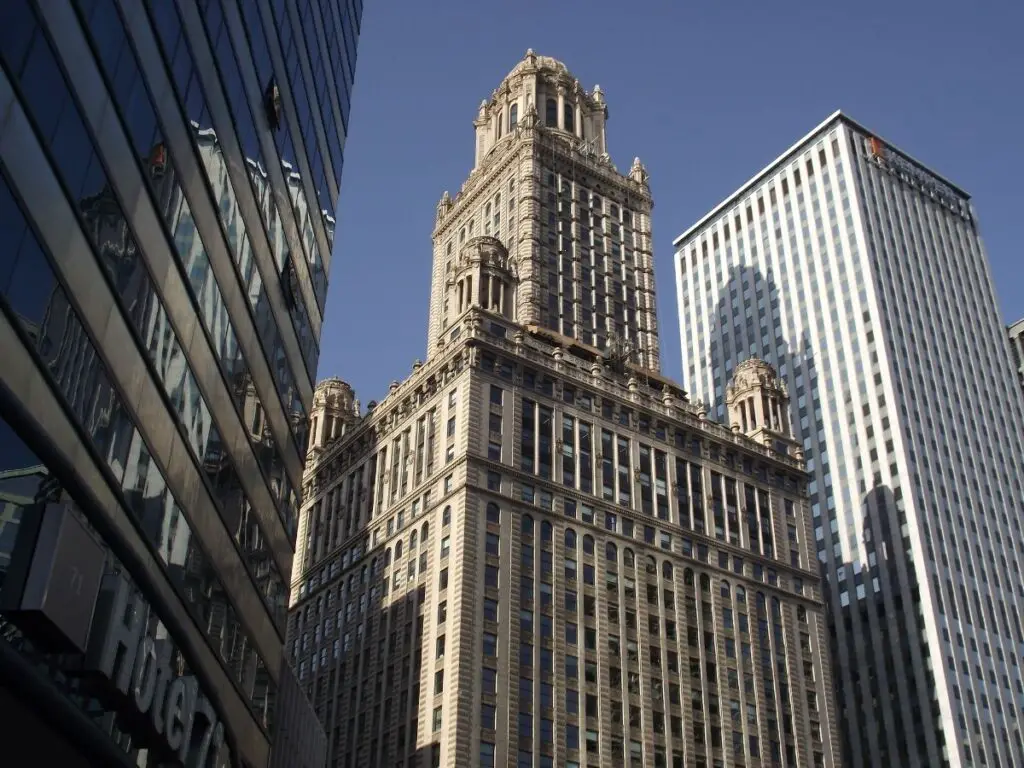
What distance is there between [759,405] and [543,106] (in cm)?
5315

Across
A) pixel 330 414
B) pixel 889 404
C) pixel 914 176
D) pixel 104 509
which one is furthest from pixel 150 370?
pixel 914 176

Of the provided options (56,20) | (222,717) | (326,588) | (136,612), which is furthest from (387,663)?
(56,20)

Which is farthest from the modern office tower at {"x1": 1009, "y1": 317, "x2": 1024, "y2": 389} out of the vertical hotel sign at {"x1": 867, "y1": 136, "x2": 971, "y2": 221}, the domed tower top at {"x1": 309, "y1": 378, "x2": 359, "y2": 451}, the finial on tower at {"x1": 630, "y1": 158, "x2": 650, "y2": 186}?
the domed tower top at {"x1": 309, "y1": 378, "x2": 359, "y2": 451}

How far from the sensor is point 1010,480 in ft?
475

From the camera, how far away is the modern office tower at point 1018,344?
16889 cm

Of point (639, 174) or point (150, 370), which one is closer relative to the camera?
point (150, 370)

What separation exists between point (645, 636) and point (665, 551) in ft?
29.7

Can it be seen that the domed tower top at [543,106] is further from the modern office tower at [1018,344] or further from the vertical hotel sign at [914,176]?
the modern office tower at [1018,344]

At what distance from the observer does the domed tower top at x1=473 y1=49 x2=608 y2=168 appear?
154m

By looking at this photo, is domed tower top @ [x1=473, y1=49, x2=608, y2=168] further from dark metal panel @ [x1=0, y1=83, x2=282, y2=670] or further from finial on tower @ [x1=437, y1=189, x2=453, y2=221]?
dark metal panel @ [x1=0, y1=83, x2=282, y2=670]

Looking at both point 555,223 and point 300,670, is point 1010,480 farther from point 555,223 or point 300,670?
point 300,670

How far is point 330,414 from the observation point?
125 m

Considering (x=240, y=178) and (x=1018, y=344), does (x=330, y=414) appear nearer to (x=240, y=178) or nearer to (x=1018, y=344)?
(x=240, y=178)

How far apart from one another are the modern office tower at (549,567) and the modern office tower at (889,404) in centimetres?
2138
